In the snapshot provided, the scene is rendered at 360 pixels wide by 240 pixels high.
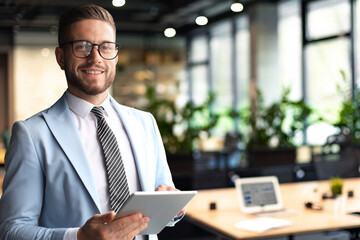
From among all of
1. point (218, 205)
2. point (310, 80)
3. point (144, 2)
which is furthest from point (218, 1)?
point (218, 205)

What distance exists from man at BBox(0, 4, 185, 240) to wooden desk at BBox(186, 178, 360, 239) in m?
1.73

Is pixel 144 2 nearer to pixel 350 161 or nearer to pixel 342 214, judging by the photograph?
pixel 350 161

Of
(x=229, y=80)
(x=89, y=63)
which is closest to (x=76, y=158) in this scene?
(x=89, y=63)

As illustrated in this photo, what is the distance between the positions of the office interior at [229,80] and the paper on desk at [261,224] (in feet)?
6.65

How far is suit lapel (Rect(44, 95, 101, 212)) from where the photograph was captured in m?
1.51

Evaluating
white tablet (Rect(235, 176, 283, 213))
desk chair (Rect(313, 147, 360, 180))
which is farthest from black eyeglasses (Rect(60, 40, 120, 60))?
desk chair (Rect(313, 147, 360, 180))

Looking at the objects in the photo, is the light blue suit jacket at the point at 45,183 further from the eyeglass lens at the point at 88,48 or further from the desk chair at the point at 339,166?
the desk chair at the point at 339,166

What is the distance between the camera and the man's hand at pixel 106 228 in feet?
4.49

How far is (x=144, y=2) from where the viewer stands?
11500mm

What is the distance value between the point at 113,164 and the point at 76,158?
0.13 meters

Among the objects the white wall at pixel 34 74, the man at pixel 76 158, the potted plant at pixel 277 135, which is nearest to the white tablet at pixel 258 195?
the man at pixel 76 158

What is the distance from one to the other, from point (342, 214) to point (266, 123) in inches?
193

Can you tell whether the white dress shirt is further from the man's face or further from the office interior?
the office interior

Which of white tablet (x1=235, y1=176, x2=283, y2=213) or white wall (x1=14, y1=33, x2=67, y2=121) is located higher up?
white wall (x1=14, y1=33, x2=67, y2=121)
